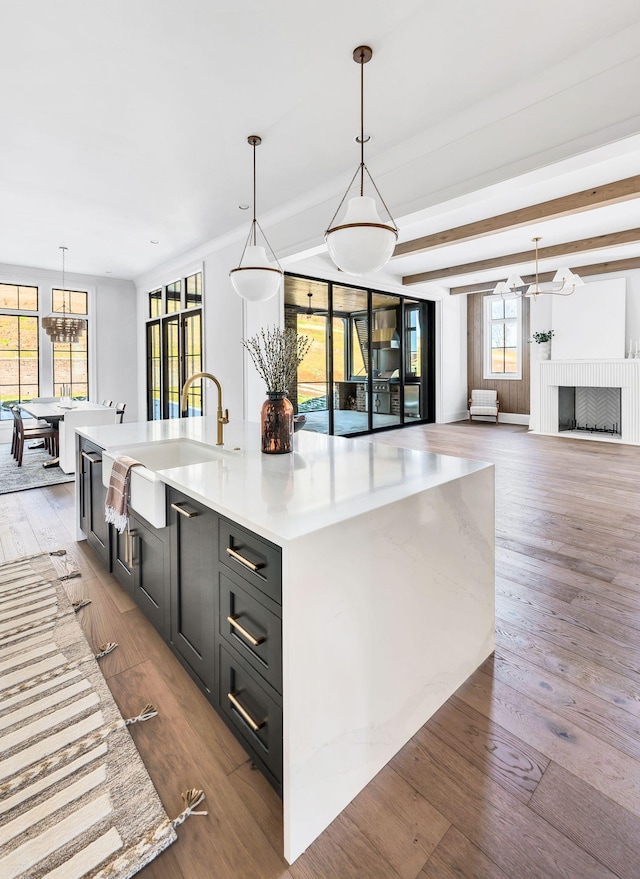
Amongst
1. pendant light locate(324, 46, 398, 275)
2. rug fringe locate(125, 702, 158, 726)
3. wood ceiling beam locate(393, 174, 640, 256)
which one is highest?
wood ceiling beam locate(393, 174, 640, 256)

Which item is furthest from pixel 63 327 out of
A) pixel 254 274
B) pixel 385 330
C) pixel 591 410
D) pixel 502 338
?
pixel 591 410

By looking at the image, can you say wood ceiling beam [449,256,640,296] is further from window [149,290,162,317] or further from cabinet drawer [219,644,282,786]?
cabinet drawer [219,644,282,786]

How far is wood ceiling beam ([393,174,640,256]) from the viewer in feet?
14.5

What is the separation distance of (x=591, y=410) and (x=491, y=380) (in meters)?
2.17

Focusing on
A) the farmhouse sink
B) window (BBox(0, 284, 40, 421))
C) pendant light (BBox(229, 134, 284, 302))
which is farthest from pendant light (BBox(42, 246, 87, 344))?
the farmhouse sink

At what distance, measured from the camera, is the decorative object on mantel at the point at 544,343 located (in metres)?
8.46

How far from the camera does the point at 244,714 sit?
137 cm

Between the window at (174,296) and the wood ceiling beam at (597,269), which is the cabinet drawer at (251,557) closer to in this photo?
the window at (174,296)

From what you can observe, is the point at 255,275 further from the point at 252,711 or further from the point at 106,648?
the point at 252,711

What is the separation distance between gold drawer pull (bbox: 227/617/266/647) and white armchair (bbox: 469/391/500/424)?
930 centimetres

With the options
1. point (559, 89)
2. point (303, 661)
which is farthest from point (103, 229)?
point (303, 661)

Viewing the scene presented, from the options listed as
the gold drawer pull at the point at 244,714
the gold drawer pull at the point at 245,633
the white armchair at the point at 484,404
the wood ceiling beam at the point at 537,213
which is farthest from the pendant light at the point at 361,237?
the white armchair at the point at 484,404

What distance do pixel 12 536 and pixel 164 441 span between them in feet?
5.82

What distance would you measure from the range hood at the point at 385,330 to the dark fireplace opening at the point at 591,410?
3339 mm
